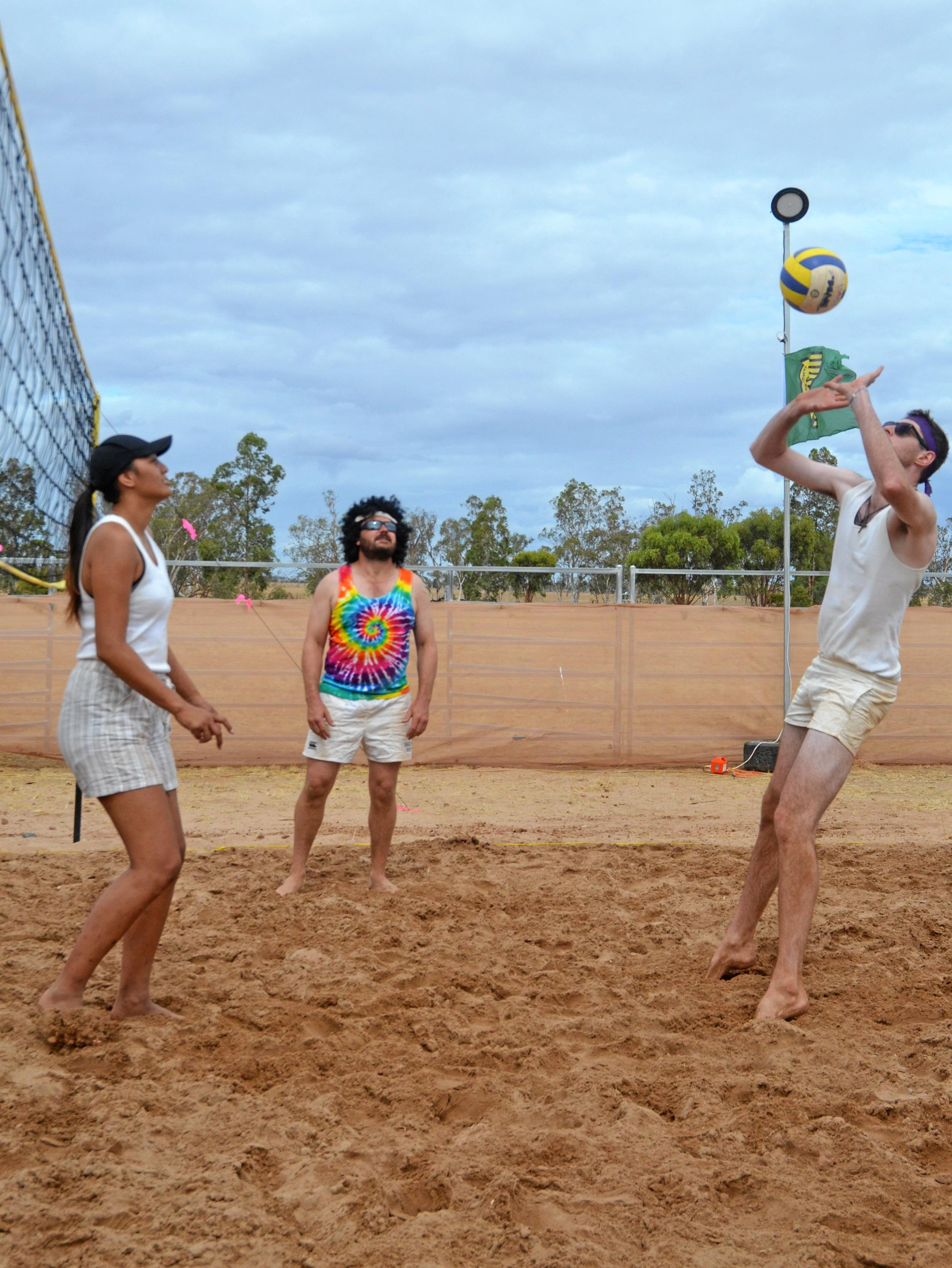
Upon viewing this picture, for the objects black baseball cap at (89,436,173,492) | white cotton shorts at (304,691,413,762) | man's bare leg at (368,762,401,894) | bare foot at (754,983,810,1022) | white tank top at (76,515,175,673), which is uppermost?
black baseball cap at (89,436,173,492)

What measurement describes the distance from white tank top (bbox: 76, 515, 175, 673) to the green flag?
6.04m

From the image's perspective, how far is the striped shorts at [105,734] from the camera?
10.2 feet

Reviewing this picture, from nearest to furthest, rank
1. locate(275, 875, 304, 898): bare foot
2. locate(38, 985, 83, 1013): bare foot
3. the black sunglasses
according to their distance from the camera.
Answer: locate(38, 985, 83, 1013): bare foot → the black sunglasses → locate(275, 875, 304, 898): bare foot

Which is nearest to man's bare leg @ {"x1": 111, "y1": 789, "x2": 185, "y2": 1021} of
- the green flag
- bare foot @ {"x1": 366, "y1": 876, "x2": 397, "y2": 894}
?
bare foot @ {"x1": 366, "y1": 876, "x2": 397, "y2": 894}

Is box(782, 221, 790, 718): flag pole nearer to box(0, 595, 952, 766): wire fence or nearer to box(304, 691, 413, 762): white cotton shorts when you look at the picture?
box(0, 595, 952, 766): wire fence

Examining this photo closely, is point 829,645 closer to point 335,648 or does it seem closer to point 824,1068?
point 824,1068

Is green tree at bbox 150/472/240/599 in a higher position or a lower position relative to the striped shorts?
higher

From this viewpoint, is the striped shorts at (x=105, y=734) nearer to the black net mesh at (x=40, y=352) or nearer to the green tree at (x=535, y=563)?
the black net mesh at (x=40, y=352)

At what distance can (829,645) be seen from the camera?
11.9 ft

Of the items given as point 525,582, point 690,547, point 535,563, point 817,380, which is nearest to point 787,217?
point 817,380

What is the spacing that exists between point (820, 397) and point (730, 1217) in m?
2.47

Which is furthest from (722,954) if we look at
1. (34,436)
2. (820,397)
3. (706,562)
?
(706,562)

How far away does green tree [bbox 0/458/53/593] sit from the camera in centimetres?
737

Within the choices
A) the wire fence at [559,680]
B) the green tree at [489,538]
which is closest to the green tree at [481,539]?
the green tree at [489,538]
